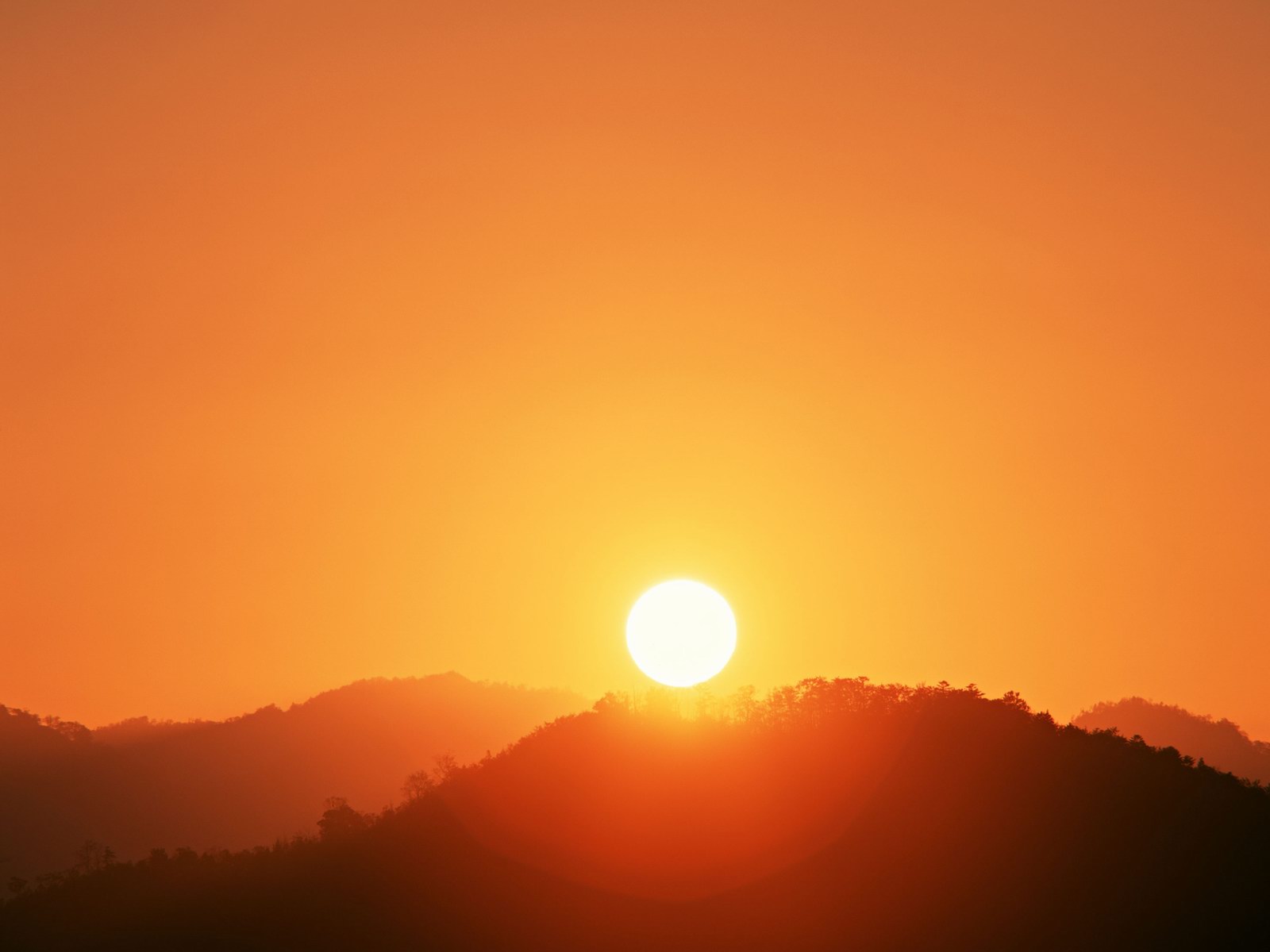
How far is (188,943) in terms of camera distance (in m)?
89.4

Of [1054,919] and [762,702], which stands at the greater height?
[762,702]

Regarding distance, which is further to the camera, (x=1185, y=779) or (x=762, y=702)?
(x=762, y=702)

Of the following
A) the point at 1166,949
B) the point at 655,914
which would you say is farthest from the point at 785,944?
the point at 1166,949

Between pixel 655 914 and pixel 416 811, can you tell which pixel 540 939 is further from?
pixel 416 811

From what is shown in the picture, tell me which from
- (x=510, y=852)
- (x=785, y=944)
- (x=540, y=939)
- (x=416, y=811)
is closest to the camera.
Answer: (x=785, y=944)

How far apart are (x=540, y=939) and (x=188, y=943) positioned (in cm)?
2450

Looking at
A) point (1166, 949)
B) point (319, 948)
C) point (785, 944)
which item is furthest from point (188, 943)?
point (1166, 949)

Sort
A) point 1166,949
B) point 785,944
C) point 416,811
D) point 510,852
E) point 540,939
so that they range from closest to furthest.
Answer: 1. point 1166,949
2. point 785,944
3. point 540,939
4. point 510,852
5. point 416,811

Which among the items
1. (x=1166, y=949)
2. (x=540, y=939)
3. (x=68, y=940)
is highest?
(x=68, y=940)

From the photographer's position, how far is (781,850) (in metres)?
82.5

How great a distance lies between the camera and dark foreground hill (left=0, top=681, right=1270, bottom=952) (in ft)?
249

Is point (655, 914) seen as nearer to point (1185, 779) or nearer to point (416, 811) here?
point (416, 811)

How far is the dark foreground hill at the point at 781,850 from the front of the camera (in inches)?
2990

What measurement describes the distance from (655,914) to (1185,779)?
31.8 meters
